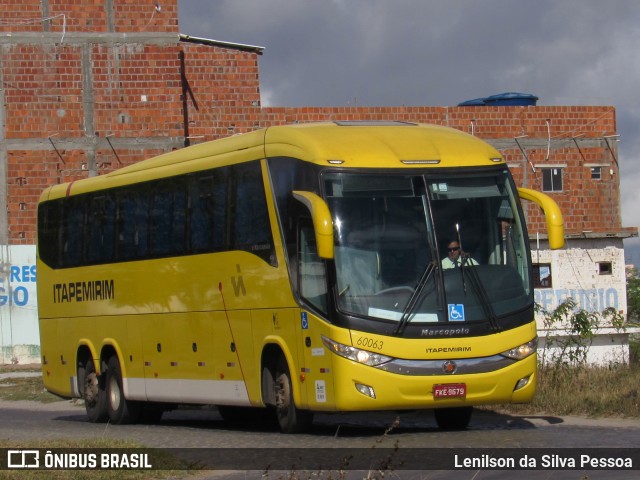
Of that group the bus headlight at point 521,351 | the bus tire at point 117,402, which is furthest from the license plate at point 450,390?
the bus tire at point 117,402

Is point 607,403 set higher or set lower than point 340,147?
lower

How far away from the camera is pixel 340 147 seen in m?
15.1

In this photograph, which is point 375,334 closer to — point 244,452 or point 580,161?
point 244,452

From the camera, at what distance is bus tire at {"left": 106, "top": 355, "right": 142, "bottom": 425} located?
1997 cm

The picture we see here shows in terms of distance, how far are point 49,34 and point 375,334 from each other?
27.7 m

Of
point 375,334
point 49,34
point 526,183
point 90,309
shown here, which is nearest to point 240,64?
point 49,34

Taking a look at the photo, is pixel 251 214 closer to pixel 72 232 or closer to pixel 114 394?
pixel 114 394

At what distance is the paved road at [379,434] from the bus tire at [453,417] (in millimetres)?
143

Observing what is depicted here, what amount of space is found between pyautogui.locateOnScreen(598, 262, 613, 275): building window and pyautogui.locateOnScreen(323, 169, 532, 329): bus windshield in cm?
2819

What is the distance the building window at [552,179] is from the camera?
43.3 metres

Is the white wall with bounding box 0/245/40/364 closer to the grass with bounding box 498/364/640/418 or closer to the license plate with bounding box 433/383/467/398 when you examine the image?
the grass with bounding box 498/364/640/418

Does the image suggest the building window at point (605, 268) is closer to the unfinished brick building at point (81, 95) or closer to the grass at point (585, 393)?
the unfinished brick building at point (81, 95)

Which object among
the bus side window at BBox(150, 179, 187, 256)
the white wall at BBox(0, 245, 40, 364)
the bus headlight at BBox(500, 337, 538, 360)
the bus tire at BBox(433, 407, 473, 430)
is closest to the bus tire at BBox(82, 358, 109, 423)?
the bus side window at BBox(150, 179, 187, 256)

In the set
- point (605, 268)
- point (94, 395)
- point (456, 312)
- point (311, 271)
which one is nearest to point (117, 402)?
point (94, 395)
